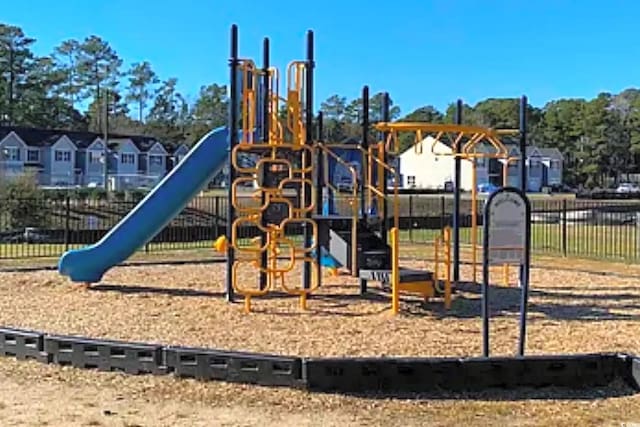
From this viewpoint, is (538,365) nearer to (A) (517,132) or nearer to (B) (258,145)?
(B) (258,145)

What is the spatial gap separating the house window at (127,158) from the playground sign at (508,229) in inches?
2693

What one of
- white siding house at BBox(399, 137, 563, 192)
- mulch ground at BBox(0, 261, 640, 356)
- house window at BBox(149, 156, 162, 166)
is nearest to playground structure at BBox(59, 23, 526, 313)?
mulch ground at BBox(0, 261, 640, 356)

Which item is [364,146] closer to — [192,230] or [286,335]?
[286,335]

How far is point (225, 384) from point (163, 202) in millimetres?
5391

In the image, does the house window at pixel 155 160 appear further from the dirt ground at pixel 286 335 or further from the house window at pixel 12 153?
the dirt ground at pixel 286 335

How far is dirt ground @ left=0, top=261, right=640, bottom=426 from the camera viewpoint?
5.51 m

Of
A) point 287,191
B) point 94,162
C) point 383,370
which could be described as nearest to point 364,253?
point 287,191

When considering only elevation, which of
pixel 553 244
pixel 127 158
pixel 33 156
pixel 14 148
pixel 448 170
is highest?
pixel 14 148

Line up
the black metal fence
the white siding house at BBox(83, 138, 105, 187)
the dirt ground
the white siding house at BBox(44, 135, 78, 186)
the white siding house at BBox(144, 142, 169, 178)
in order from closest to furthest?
1. the dirt ground
2. the black metal fence
3. the white siding house at BBox(44, 135, 78, 186)
4. the white siding house at BBox(83, 138, 105, 187)
5. the white siding house at BBox(144, 142, 169, 178)

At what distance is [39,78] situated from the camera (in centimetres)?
7919

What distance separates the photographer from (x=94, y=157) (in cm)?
7056

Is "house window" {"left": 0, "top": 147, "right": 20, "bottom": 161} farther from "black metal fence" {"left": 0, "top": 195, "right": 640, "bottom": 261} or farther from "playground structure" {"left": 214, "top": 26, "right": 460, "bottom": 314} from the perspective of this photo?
"playground structure" {"left": 214, "top": 26, "right": 460, "bottom": 314}

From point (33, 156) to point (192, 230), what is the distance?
47.1 meters

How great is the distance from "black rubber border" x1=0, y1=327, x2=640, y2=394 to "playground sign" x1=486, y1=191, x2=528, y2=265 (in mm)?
861
